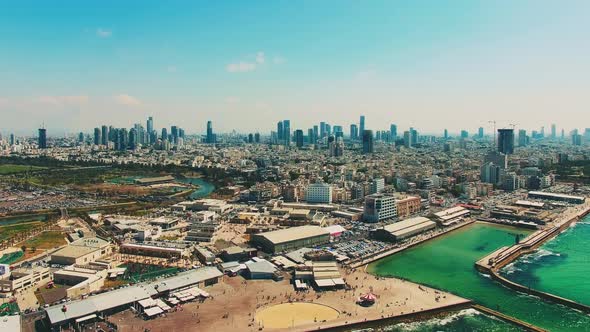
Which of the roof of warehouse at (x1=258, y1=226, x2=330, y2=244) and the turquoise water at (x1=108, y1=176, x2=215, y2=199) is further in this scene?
the turquoise water at (x1=108, y1=176, x2=215, y2=199)

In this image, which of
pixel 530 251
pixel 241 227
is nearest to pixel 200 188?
pixel 241 227

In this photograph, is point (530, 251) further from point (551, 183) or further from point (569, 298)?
point (551, 183)

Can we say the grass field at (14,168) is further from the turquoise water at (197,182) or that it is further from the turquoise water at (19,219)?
the turquoise water at (19,219)

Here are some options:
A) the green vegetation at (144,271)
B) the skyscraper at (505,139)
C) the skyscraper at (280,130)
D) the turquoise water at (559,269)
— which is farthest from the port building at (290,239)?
the skyscraper at (280,130)

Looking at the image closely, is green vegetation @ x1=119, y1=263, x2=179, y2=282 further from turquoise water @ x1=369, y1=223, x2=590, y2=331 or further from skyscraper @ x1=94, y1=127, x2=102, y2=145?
skyscraper @ x1=94, y1=127, x2=102, y2=145

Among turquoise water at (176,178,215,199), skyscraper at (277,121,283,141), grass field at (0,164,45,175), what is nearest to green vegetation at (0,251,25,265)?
turquoise water at (176,178,215,199)

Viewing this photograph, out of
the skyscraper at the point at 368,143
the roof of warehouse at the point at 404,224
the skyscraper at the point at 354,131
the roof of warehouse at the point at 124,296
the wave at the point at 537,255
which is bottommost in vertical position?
the wave at the point at 537,255

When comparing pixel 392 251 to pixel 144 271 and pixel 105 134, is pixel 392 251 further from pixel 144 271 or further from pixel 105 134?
pixel 105 134
